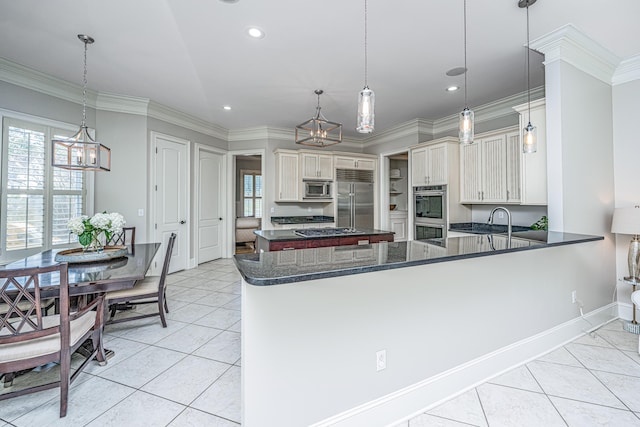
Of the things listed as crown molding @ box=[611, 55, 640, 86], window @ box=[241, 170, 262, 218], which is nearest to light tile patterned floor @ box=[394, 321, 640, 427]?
crown molding @ box=[611, 55, 640, 86]

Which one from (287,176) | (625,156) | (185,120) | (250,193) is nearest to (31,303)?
(185,120)

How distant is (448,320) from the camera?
1.76 meters

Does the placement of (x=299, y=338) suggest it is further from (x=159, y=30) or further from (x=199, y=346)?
(x=159, y=30)

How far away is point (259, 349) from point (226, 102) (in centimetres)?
404

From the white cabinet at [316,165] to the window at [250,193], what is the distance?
3.78 metres

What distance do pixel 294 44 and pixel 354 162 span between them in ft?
11.3

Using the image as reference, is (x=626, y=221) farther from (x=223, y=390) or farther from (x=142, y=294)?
(x=142, y=294)

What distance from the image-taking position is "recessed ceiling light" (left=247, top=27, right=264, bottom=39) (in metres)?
2.47

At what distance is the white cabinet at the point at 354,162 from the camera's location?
5832mm

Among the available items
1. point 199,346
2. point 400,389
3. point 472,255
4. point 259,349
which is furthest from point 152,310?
point 472,255

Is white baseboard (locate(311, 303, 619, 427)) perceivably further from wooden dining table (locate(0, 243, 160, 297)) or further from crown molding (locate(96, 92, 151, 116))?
crown molding (locate(96, 92, 151, 116))

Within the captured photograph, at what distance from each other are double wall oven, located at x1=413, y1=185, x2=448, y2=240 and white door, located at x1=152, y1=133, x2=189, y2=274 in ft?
13.6

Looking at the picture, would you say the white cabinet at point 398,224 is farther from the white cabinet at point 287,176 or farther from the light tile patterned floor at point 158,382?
the light tile patterned floor at point 158,382

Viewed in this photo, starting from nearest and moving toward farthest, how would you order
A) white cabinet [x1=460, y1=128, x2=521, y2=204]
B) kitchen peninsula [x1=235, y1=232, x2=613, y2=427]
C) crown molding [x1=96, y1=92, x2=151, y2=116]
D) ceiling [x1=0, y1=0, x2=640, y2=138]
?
kitchen peninsula [x1=235, y1=232, x2=613, y2=427]
ceiling [x1=0, y1=0, x2=640, y2=138]
white cabinet [x1=460, y1=128, x2=521, y2=204]
crown molding [x1=96, y1=92, x2=151, y2=116]
